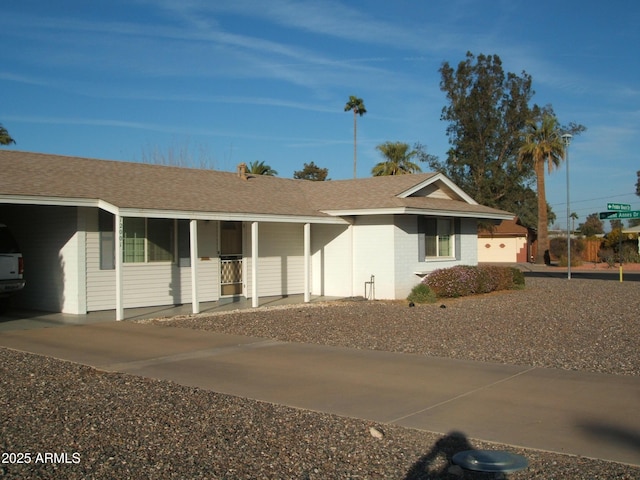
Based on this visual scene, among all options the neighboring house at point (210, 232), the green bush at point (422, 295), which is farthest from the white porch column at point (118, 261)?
the green bush at point (422, 295)

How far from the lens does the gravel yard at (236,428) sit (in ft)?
18.7

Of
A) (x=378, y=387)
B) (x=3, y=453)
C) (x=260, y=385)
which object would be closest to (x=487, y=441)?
(x=378, y=387)

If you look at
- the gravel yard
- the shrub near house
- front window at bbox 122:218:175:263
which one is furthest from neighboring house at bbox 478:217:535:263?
the gravel yard

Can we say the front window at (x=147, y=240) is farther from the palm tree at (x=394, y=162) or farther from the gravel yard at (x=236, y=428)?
the palm tree at (x=394, y=162)

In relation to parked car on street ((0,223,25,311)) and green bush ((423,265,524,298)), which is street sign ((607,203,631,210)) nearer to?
green bush ((423,265,524,298))

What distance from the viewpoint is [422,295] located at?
19516 millimetres

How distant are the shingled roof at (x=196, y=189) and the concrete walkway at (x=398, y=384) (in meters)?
3.61

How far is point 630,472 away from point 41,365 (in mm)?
7959

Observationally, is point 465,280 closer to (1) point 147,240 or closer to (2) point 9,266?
(1) point 147,240

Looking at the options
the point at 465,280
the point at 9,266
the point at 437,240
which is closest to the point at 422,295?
the point at 465,280

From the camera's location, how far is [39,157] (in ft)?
57.2

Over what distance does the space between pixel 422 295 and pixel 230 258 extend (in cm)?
555

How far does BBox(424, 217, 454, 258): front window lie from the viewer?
70.5ft

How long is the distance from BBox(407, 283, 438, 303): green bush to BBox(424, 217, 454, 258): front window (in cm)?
177
